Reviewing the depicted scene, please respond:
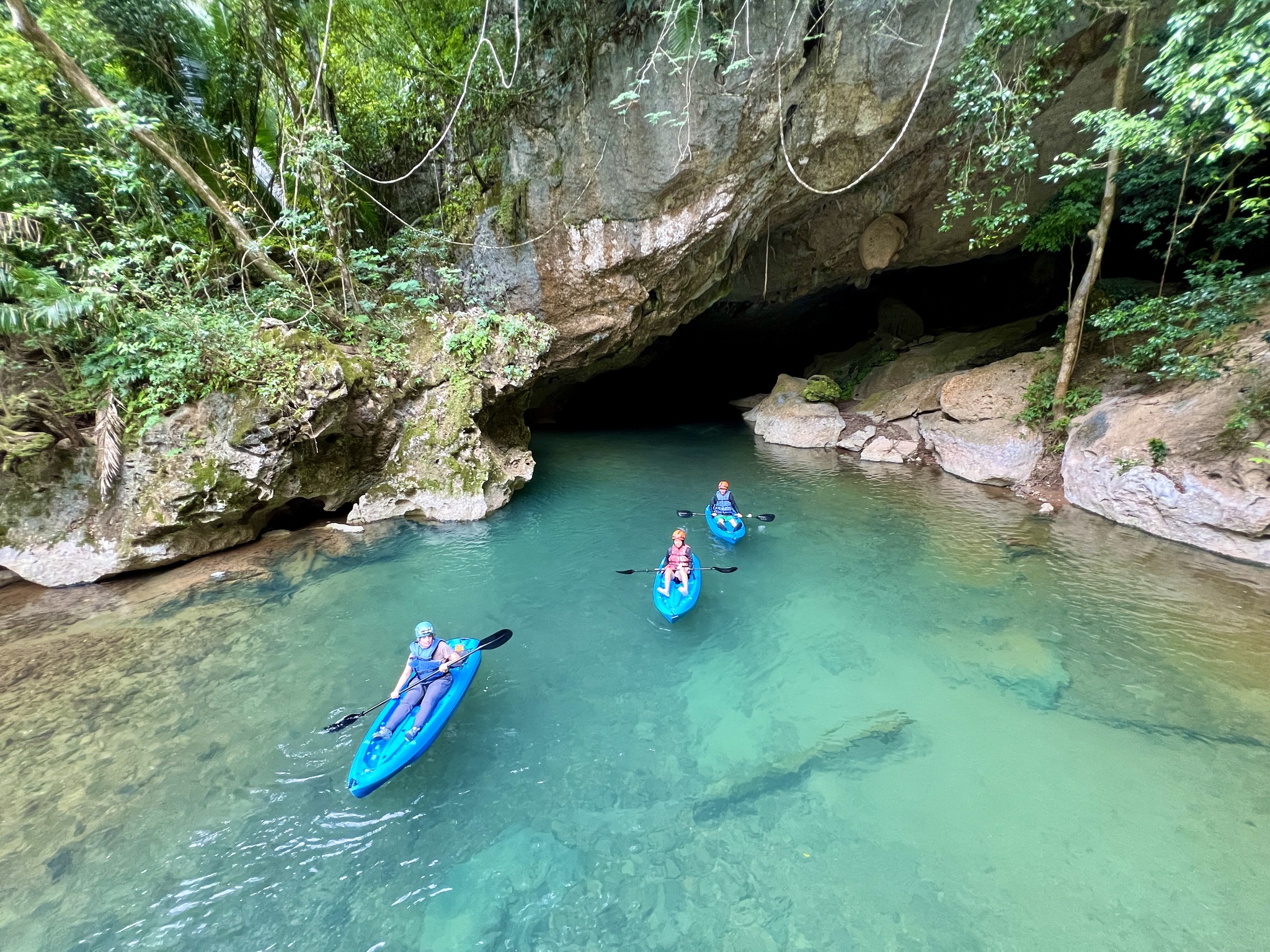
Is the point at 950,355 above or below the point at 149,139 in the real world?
below

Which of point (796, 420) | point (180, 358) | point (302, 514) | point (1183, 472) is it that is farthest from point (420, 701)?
point (796, 420)

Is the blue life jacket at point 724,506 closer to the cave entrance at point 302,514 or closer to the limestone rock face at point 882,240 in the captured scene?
the cave entrance at point 302,514

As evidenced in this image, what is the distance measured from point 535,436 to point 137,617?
13242 mm

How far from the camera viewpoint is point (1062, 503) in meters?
8.81

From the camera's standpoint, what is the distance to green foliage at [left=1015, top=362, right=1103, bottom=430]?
920 cm

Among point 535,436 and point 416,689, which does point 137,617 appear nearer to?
point 416,689

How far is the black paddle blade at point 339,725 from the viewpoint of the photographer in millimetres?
3818

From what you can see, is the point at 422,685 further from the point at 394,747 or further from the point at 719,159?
the point at 719,159

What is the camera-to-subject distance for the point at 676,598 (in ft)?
18.2

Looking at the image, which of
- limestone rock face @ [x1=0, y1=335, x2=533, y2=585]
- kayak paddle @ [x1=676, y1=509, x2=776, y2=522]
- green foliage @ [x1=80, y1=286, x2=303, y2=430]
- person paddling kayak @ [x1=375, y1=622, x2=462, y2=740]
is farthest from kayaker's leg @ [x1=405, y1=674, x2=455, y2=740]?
green foliage @ [x1=80, y1=286, x2=303, y2=430]

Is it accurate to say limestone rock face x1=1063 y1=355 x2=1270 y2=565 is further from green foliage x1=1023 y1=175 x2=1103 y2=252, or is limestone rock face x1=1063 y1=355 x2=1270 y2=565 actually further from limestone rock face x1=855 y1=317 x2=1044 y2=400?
limestone rock face x1=855 y1=317 x2=1044 y2=400

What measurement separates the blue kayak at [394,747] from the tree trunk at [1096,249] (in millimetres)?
10877

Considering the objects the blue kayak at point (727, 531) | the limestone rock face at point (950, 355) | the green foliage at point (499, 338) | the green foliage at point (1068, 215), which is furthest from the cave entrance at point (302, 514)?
the limestone rock face at point (950, 355)

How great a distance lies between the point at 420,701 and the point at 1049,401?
40.3ft
